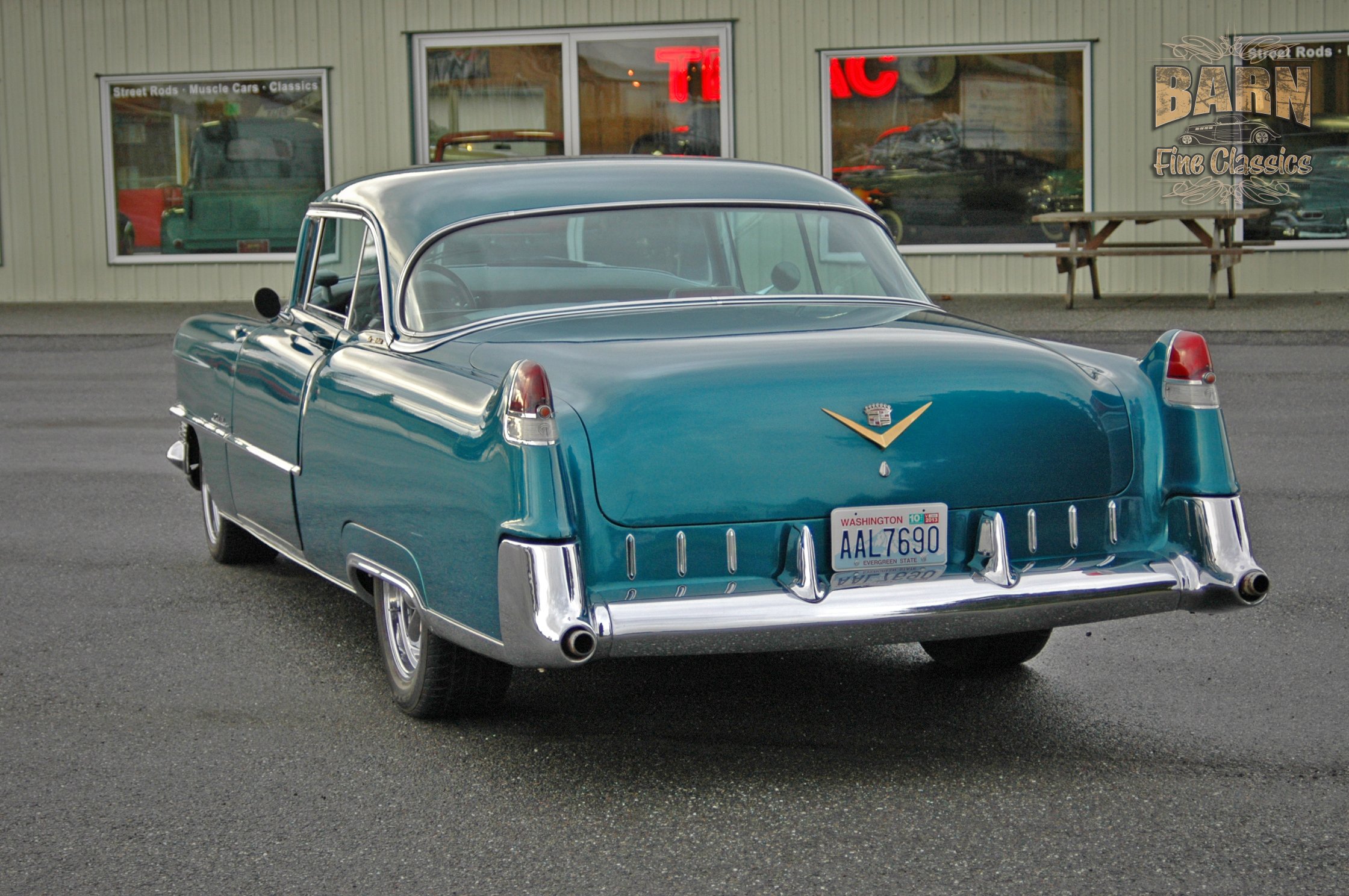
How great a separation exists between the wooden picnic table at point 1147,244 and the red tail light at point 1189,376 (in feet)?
37.0

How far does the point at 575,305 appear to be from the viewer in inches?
184

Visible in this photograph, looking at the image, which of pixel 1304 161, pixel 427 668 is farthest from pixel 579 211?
pixel 1304 161

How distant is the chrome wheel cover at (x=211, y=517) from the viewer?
21.1 feet

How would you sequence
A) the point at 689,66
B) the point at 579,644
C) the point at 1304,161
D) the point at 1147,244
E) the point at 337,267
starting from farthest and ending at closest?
the point at 689,66 → the point at 1304,161 → the point at 1147,244 → the point at 337,267 → the point at 579,644

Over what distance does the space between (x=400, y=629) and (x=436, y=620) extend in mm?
537

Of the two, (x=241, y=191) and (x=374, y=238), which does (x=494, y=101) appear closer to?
(x=241, y=191)

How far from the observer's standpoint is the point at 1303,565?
6.08 meters

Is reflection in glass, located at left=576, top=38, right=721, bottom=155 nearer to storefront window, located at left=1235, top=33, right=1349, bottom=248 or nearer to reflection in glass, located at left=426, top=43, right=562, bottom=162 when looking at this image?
reflection in glass, located at left=426, top=43, right=562, bottom=162

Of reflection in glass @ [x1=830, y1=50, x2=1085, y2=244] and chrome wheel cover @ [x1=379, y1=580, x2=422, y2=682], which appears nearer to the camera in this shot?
chrome wheel cover @ [x1=379, y1=580, x2=422, y2=682]

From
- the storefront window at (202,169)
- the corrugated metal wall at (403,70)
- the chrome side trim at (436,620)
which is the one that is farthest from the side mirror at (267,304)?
the storefront window at (202,169)

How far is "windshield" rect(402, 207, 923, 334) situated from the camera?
15.5 feet

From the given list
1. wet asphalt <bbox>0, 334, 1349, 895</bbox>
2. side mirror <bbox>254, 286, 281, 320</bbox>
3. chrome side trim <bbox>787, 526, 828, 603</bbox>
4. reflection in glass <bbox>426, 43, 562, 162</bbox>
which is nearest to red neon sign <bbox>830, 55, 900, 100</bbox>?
reflection in glass <bbox>426, 43, 562, 162</bbox>

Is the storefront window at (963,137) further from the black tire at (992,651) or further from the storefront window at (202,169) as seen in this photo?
the black tire at (992,651)

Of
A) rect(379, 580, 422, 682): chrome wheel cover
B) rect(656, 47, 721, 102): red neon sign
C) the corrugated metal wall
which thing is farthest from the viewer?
rect(656, 47, 721, 102): red neon sign
